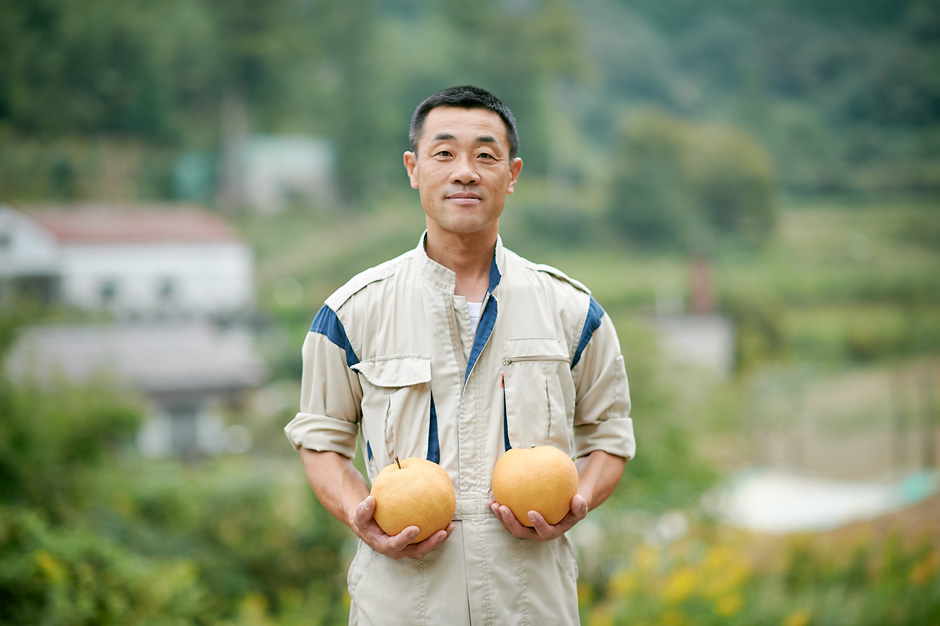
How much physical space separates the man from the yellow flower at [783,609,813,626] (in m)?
2.36

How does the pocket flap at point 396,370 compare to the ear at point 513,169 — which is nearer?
the pocket flap at point 396,370

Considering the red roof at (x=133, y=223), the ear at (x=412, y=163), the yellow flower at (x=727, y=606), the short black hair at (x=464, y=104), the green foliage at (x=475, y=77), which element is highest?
the green foliage at (x=475, y=77)

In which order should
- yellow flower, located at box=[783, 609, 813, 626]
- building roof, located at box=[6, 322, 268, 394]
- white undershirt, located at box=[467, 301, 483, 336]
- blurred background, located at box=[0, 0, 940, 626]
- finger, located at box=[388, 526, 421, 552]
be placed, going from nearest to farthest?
1. finger, located at box=[388, 526, 421, 552]
2. white undershirt, located at box=[467, 301, 483, 336]
3. yellow flower, located at box=[783, 609, 813, 626]
4. building roof, located at box=[6, 322, 268, 394]
5. blurred background, located at box=[0, 0, 940, 626]

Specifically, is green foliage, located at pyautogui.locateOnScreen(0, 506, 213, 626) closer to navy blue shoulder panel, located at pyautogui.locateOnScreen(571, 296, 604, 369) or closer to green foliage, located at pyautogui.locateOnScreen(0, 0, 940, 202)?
navy blue shoulder panel, located at pyautogui.locateOnScreen(571, 296, 604, 369)

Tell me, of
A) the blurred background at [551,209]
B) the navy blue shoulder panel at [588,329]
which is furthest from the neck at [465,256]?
the blurred background at [551,209]

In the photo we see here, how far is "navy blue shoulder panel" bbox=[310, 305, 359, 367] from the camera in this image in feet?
5.46

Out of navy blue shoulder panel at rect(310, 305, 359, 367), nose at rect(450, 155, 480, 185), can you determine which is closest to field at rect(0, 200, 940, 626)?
navy blue shoulder panel at rect(310, 305, 359, 367)

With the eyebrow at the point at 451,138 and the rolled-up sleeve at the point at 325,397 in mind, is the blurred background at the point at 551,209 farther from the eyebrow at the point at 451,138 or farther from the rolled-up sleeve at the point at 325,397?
the eyebrow at the point at 451,138

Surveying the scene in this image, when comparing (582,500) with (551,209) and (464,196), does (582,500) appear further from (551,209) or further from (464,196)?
(551,209)

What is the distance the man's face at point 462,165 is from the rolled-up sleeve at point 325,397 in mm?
334

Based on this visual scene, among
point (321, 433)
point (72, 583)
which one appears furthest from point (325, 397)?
point (72, 583)

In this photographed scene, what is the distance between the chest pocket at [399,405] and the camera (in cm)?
162

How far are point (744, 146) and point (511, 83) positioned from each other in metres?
4.80

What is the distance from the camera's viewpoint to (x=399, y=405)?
1618mm
